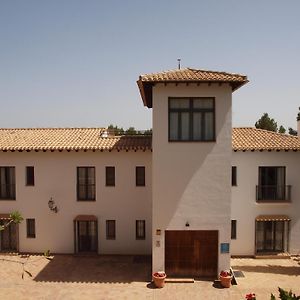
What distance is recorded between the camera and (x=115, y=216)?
22188 mm

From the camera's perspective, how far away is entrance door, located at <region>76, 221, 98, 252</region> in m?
22.5

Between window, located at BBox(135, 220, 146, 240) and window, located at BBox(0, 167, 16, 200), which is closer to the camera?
window, located at BBox(135, 220, 146, 240)

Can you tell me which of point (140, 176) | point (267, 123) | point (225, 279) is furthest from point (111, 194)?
point (267, 123)

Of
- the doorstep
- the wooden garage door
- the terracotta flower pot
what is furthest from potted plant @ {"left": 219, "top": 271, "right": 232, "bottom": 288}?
the doorstep

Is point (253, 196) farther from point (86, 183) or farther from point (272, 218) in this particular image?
point (86, 183)

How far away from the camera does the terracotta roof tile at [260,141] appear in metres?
21.8

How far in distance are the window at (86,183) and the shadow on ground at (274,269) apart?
9980mm

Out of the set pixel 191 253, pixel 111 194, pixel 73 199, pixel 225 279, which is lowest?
pixel 225 279

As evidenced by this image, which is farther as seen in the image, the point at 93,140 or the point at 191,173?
the point at 93,140

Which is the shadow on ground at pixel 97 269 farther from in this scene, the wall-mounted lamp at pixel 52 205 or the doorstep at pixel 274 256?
the doorstep at pixel 274 256

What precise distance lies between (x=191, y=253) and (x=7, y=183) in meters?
12.6

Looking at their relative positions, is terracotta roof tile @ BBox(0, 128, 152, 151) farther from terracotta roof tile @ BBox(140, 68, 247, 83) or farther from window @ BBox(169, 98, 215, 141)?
terracotta roof tile @ BBox(140, 68, 247, 83)

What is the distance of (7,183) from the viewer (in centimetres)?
2253

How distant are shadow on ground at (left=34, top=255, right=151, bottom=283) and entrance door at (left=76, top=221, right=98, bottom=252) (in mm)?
802
